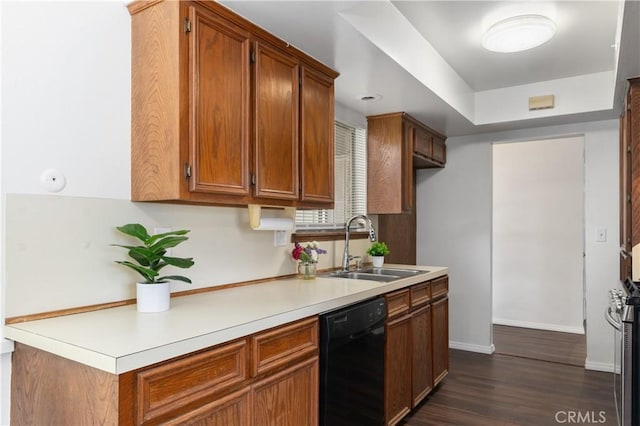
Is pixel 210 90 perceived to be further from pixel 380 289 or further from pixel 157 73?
pixel 380 289

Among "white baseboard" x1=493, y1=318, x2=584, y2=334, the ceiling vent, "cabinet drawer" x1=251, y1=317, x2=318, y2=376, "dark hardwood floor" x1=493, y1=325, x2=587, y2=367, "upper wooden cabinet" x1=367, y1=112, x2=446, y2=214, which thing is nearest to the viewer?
"cabinet drawer" x1=251, y1=317, x2=318, y2=376

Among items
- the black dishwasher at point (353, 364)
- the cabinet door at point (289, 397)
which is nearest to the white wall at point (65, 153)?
the cabinet door at point (289, 397)

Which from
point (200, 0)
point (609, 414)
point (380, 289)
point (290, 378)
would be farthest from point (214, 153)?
point (609, 414)

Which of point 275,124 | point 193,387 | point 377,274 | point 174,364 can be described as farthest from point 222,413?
point 377,274

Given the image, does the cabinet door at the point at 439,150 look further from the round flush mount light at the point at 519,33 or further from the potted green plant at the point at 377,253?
the round flush mount light at the point at 519,33

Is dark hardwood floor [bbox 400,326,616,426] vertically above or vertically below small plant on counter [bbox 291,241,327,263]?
below

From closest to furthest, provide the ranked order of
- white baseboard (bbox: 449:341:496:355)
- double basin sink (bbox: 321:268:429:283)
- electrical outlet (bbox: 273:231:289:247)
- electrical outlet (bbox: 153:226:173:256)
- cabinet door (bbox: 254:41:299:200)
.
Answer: electrical outlet (bbox: 153:226:173:256)
cabinet door (bbox: 254:41:299:200)
electrical outlet (bbox: 273:231:289:247)
double basin sink (bbox: 321:268:429:283)
white baseboard (bbox: 449:341:496:355)

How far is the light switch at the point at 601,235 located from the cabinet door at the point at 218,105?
10.5 feet

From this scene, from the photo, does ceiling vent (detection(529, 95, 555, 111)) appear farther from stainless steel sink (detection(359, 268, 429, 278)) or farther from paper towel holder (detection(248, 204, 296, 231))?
paper towel holder (detection(248, 204, 296, 231))

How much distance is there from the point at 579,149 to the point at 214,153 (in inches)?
183

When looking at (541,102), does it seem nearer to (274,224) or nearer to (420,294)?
(420,294)

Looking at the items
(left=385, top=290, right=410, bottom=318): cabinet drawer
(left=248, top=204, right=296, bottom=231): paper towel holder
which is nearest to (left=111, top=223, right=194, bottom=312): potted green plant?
(left=248, top=204, right=296, bottom=231): paper towel holder

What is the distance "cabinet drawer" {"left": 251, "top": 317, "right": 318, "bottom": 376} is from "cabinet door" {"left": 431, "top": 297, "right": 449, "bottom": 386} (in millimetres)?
1502

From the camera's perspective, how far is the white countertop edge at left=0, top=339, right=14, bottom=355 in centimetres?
137
